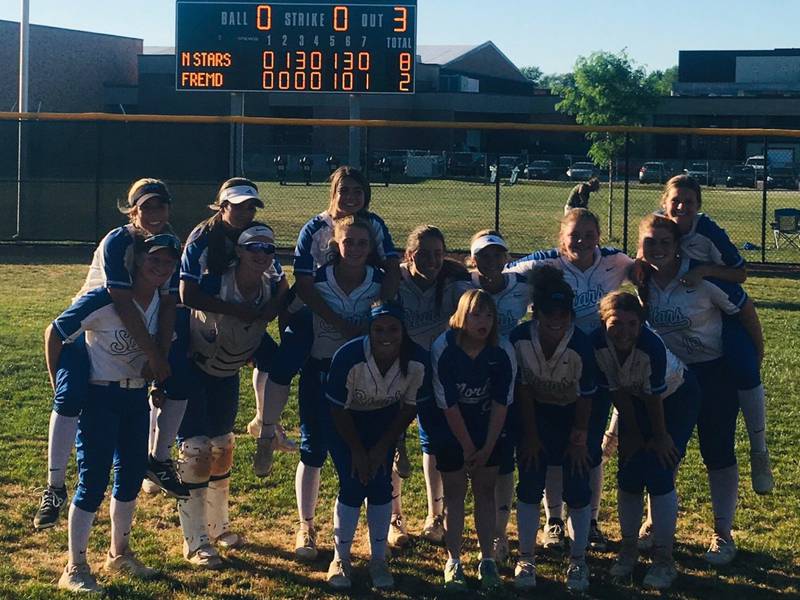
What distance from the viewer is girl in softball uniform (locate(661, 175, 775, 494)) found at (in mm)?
5067

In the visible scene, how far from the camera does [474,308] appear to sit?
4.56m

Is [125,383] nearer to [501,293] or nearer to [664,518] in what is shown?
[501,293]

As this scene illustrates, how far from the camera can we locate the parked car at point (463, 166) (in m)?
35.6

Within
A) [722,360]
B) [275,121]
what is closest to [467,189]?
[275,121]

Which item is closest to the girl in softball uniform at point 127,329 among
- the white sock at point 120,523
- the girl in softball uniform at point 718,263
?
the white sock at point 120,523

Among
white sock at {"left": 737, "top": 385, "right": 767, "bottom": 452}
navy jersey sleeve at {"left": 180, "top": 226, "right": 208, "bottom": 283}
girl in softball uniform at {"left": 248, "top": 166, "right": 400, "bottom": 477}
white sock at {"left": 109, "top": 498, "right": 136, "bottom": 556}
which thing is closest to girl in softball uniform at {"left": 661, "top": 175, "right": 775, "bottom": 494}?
white sock at {"left": 737, "top": 385, "right": 767, "bottom": 452}

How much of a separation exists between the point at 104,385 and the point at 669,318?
8.35ft

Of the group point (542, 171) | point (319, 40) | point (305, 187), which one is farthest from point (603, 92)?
point (319, 40)

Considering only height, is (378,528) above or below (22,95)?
below

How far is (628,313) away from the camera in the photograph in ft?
15.1

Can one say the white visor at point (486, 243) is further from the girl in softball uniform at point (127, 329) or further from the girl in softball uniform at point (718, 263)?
the girl in softball uniform at point (127, 329)

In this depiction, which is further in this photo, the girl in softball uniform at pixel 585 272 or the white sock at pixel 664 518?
the girl in softball uniform at pixel 585 272

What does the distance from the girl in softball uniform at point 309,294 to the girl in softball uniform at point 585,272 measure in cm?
64

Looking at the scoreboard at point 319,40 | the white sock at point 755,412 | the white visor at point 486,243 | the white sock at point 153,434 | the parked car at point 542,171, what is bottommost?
the white sock at point 153,434
